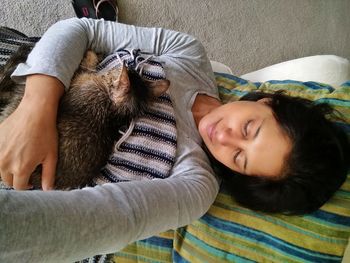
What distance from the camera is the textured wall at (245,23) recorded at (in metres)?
1.60

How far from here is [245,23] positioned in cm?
190

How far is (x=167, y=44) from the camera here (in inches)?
46.0

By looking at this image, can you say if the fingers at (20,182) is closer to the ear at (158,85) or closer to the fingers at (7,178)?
the fingers at (7,178)

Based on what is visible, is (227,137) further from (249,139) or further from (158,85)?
(158,85)

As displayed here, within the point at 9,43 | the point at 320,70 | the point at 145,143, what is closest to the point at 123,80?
the point at 145,143

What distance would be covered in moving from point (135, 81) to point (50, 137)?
304mm

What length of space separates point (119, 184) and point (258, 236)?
1.72ft

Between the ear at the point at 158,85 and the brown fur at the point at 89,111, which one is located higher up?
the ear at the point at 158,85

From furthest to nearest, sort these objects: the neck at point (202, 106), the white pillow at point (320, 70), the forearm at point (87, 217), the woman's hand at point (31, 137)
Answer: the white pillow at point (320, 70)
the neck at point (202, 106)
the woman's hand at point (31, 137)
the forearm at point (87, 217)

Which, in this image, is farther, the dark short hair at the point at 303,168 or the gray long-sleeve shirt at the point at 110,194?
the dark short hair at the point at 303,168

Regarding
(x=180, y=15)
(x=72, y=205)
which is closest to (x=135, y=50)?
(x=72, y=205)

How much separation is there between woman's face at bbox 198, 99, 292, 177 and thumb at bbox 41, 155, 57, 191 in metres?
0.48

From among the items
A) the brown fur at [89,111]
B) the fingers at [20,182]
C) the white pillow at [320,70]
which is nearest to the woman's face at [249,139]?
the brown fur at [89,111]

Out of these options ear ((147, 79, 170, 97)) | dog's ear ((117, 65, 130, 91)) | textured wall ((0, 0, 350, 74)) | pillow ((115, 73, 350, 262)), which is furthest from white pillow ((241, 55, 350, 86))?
dog's ear ((117, 65, 130, 91))
